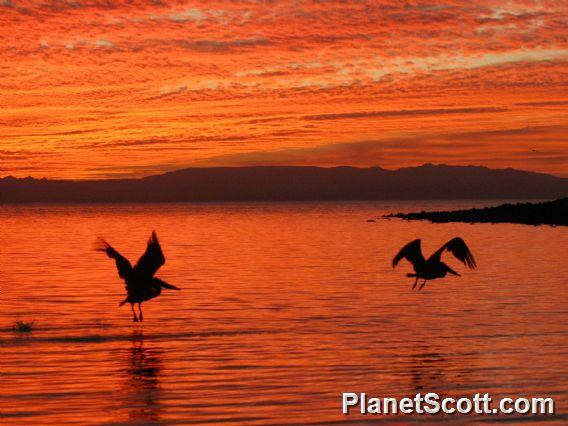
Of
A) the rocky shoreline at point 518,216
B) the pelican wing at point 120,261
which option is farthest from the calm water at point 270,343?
the rocky shoreline at point 518,216

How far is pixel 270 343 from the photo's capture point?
73.3 feet

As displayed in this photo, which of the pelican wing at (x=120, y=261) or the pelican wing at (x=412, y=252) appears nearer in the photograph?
the pelican wing at (x=120, y=261)

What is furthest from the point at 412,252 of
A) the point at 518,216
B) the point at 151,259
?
the point at 518,216

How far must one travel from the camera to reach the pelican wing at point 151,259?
23.2 m

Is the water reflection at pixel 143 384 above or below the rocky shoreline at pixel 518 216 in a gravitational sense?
below

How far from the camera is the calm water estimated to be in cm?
1612

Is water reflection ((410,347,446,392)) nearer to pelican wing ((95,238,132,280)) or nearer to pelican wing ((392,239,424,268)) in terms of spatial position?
pelican wing ((392,239,424,268))

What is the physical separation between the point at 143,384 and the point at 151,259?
6076 mm

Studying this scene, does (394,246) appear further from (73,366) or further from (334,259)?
(73,366)

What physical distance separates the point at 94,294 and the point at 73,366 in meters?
15.0

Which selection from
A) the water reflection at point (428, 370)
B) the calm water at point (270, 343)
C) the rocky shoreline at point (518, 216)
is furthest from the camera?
the rocky shoreline at point (518, 216)

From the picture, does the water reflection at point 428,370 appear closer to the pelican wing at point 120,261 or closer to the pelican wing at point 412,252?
the pelican wing at point 412,252

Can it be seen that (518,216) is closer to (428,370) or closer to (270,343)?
(270,343)

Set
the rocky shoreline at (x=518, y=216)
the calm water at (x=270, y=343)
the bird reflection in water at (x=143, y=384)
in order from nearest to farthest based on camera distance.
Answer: the bird reflection in water at (x=143, y=384) < the calm water at (x=270, y=343) < the rocky shoreline at (x=518, y=216)
